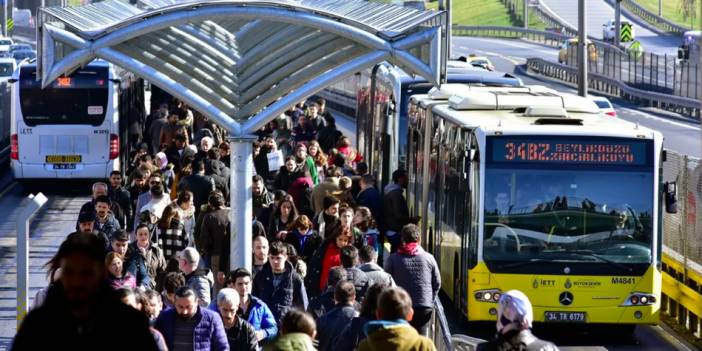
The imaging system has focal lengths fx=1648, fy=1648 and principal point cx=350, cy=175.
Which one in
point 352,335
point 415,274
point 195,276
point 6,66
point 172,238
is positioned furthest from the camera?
point 6,66

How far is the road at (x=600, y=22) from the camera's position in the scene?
96875 millimetres

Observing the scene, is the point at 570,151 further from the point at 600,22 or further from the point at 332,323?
the point at 600,22

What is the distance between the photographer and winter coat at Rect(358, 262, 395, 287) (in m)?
13.0

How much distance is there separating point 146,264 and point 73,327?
8.84 metres

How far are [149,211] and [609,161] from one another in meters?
4.85

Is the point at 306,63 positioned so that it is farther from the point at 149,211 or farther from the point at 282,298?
the point at 149,211

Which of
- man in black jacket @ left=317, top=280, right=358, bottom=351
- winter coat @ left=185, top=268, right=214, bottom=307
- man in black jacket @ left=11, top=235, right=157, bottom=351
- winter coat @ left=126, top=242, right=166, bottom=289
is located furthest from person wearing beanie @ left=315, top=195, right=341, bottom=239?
man in black jacket @ left=11, top=235, right=157, bottom=351

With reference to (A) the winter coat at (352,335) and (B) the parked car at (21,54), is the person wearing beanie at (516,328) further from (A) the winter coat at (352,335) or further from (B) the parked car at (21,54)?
(B) the parked car at (21,54)

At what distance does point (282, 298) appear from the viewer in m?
13.1

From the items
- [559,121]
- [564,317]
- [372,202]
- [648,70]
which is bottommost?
[564,317]

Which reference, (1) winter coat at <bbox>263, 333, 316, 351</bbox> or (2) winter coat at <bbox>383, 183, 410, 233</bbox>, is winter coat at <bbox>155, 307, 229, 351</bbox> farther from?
Result: (2) winter coat at <bbox>383, 183, 410, 233</bbox>

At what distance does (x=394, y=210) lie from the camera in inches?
812

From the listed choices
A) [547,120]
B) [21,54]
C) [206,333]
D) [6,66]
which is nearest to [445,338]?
[206,333]

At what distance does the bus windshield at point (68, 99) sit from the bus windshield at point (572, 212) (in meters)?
15.5
